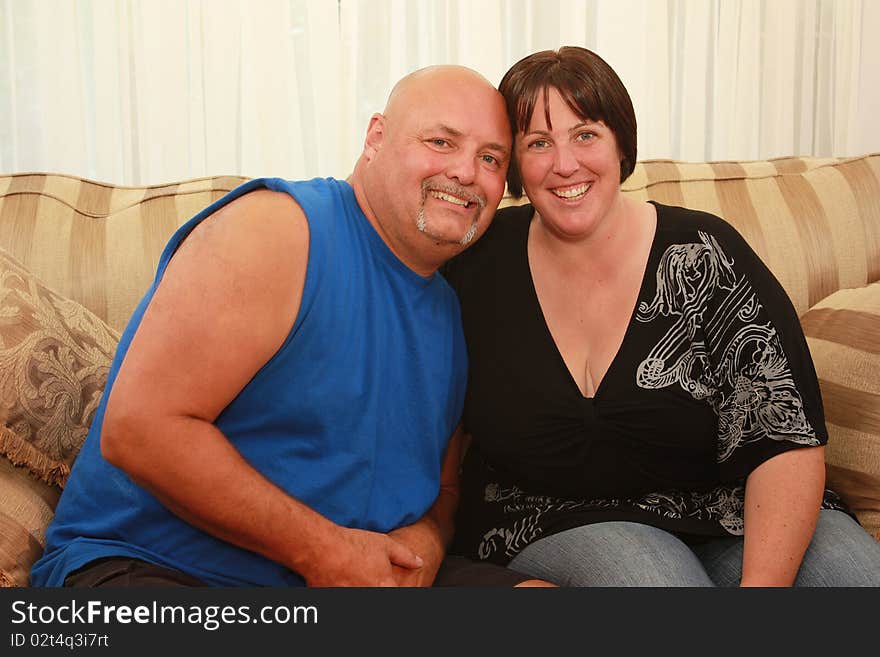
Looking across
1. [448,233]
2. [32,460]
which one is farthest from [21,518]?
[448,233]

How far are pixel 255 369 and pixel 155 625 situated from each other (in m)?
0.36

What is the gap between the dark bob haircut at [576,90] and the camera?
4.77ft

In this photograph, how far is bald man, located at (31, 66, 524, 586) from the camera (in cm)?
122

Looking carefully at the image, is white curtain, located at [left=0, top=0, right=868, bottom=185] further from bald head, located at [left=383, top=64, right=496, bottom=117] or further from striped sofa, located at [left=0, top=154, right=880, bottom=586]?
bald head, located at [left=383, top=64, right=496, bottom=117]

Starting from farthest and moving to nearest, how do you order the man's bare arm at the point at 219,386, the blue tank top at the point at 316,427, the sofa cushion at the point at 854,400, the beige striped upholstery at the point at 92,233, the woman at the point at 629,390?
the beige striped upholstery at the point at 92,233 < the sofa cushion at the point at 854,400 < the woman at the point at 629,390 < the blue tank top at the point at 316,427 < the man's bare arm at the point at 219,386

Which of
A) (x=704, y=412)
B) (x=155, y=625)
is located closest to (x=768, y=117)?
(x=704, y=412)

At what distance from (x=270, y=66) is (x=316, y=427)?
57.4 inches

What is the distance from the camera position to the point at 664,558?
1337 mm

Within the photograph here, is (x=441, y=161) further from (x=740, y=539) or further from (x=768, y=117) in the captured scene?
(x=768, y=117)

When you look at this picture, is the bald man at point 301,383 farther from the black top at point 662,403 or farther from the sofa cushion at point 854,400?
the sofa cushion at point 854,400

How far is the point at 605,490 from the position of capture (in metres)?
1.49

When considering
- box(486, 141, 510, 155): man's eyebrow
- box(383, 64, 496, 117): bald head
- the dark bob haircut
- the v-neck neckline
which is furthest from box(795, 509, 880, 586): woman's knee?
box(383, 64, 496, 117): bald head

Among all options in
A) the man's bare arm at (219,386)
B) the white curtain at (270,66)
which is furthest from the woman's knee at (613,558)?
the white curtain at (270,66)

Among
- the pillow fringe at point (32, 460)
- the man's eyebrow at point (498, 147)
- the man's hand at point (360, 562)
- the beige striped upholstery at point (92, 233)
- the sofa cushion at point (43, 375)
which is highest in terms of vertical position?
the man's eyebrow at point (498, 147)
